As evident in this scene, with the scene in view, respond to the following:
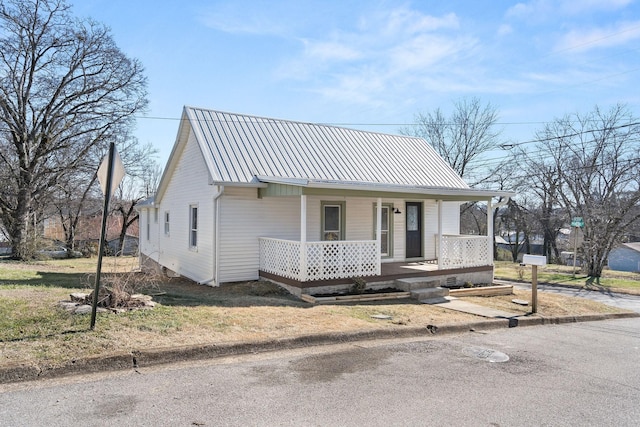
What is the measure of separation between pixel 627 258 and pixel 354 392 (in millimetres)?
55548

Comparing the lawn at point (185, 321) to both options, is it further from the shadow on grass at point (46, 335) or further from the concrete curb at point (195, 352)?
the concrete curb at point (195, 352)

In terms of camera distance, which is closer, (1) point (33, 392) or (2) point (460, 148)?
(1) point (33, 392)

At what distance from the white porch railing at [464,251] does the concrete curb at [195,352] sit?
4.53 meters

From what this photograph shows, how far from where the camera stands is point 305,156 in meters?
14.2

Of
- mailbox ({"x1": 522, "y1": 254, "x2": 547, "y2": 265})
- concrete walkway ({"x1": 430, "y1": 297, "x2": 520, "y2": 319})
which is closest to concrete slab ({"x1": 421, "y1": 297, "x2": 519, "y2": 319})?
concrete walkway ({"x1": 430, "y1": 297, "x2": 520, "y2": 319})

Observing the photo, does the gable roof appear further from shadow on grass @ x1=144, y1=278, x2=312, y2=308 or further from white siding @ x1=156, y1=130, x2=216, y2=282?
shadow on grass @ x1=144, y1=278, x2=312, y2=308

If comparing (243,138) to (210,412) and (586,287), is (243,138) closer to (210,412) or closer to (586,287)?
(210,412)

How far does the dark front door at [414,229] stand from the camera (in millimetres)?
Result: 15516

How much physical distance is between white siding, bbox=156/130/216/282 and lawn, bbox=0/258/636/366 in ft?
7.62

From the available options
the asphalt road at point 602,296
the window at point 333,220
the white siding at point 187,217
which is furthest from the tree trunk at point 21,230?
the asphalt road at point 602,296

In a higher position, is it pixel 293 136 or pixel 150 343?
pixel 293 136

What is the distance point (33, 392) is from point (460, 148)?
35854 millimetres

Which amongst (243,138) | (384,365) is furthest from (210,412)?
(243,138)

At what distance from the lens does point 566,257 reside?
4697 centimetres
